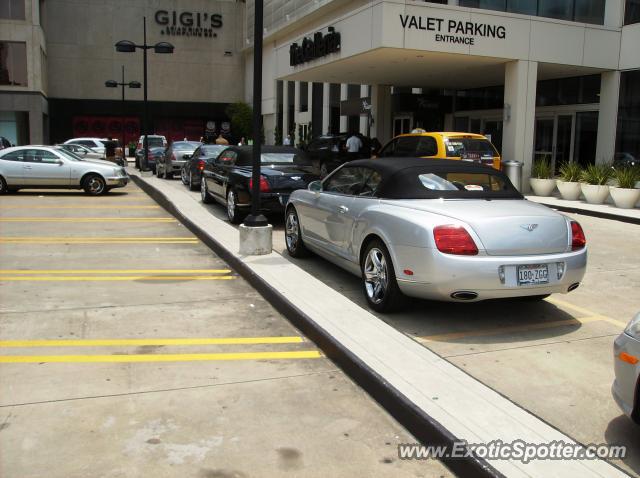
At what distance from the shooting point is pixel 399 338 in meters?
5.25

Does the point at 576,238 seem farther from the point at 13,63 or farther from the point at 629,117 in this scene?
the point at 13,63

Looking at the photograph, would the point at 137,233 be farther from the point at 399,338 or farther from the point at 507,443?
the point at 507,443

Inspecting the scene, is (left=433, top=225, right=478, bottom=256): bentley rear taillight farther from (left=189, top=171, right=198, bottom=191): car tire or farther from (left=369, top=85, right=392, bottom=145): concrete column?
(left=369, top=85, right=392, bottom=145): concrete column

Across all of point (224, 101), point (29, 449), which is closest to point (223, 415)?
point (29, 449)

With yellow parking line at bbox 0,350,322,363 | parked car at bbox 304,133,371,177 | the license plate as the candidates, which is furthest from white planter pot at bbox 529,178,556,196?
yellow parking line at bbox 0,350,322,363

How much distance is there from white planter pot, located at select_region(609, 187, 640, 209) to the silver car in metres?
13.0

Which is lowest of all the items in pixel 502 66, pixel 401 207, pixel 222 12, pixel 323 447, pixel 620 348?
pixel 323 447

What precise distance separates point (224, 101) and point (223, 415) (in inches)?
2205

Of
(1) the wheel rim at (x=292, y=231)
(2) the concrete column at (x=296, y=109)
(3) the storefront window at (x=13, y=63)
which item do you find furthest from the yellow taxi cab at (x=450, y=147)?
(3) the storefront window at (x=13, y=63)

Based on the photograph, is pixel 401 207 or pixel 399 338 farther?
pixel 401 207

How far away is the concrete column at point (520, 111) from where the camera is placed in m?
18.9

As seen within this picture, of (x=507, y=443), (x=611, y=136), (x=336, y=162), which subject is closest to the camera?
(x=507, y=443)

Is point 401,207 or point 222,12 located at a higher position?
point 222,12

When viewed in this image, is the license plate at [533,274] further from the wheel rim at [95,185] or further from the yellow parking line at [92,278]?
the wheel rim at [95,185]
